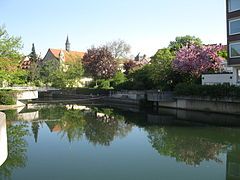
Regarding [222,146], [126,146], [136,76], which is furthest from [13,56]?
[222,146]

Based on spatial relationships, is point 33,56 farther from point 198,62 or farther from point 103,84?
point 198,62

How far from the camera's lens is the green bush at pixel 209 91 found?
30292 millimetres

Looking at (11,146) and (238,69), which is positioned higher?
(238,69)

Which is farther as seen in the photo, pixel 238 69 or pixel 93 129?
pixel 238 69

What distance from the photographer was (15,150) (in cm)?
1800

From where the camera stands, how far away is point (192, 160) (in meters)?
15.9

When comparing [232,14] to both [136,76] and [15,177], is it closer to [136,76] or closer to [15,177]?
[136,76]

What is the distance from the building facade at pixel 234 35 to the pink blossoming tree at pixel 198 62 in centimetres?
631

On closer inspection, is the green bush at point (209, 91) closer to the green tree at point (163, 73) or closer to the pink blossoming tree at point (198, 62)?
the pink blossoming tree at point (198, 62)

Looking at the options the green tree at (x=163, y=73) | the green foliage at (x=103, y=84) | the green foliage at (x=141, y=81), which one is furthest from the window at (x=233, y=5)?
the green foliage at (x=103, y=84)

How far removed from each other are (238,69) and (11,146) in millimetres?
24235

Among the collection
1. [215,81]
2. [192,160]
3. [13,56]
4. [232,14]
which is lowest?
[192,160]

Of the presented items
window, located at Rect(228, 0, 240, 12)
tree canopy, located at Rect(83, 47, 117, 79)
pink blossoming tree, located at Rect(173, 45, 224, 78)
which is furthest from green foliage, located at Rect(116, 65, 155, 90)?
window, located at Rect(228, 0, 240, 12)

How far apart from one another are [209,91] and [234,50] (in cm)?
508
